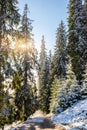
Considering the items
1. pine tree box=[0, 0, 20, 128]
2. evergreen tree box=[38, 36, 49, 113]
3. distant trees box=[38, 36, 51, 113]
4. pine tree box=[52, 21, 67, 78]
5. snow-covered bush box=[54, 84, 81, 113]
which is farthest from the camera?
distant trees box=[38, 36, 51, 113]

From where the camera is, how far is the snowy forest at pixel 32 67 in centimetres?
1250

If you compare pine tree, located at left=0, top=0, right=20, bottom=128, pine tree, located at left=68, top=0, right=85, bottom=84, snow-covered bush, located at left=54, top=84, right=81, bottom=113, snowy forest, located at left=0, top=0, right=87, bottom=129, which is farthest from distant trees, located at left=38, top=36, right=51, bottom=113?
pine tree, located at left=0, top=0, right=20, bottom=128

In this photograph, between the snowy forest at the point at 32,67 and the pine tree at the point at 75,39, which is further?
the pine tree at the point at 75,39

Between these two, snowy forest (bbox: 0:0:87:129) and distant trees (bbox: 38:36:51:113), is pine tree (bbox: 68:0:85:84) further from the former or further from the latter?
distant trees (bbox: 38:36:51:113)

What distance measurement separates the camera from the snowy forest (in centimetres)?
1250

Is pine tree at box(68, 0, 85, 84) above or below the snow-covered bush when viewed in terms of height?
above

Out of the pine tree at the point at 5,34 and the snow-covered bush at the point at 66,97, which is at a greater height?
the pine tree at the point at 5,34

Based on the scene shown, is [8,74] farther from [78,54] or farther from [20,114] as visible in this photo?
[78,54]

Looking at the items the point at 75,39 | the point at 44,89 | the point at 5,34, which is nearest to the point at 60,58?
the point at 75,39

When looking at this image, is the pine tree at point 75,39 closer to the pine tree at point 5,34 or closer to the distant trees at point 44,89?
the distant trees at point 44,89

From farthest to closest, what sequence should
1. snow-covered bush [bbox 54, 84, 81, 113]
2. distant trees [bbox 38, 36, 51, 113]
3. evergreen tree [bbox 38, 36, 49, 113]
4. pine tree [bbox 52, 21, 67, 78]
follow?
distant trees [bbox 38, 36, 51, 113] < evergreen tree [bbox 38, 36, 49, 113] < pine tree [bbox 52, 21, 67, 78] < snow-covered bush [bbox 54, 84, 81, 113]

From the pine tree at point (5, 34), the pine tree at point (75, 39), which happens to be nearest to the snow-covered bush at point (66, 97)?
the pine tree at point (75, 39)

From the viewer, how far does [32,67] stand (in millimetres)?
34188

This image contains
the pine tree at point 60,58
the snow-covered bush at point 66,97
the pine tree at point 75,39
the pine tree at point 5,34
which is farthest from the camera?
the pine tree at point 60,58
